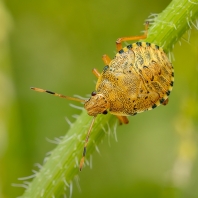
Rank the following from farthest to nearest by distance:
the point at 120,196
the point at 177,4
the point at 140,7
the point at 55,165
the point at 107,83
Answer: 1. the point at 140,7
2. the point at 120,196
3. the point at 107,83
4. the point at 55,165
5. the point at 177,4

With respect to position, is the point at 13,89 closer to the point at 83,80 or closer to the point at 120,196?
the point at 83,80

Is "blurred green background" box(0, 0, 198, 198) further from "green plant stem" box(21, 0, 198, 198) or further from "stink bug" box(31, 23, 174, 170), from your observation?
"green plant stem" box(21, 0, 198, 198)

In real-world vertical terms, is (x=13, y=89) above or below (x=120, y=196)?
above

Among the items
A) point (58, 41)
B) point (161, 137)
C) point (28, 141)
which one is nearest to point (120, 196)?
point (161, 137)

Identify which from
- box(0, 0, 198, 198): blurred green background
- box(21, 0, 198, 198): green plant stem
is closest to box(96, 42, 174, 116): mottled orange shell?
box(21, 0, 198, 198): green plant stem

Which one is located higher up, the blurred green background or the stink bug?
the blurred green background

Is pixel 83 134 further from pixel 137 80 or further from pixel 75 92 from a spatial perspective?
pixel 75 92
